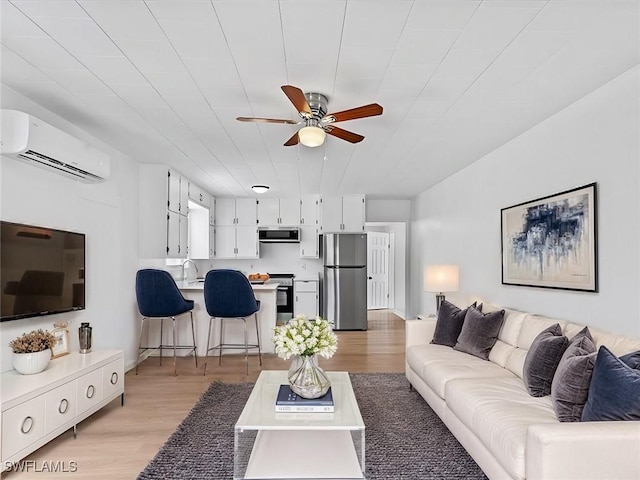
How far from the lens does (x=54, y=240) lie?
3135 mm

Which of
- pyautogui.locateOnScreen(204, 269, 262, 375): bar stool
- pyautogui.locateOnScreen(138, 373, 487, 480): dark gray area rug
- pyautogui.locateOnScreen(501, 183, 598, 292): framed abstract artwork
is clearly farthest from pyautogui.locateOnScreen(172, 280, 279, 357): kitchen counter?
pyautogui.locateOnScreen(501, 183, 598, 292): framed abstract artwork

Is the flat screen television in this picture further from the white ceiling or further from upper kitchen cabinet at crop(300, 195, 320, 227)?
upper kitchen cabinet at crop(300, 195, 320, 227)

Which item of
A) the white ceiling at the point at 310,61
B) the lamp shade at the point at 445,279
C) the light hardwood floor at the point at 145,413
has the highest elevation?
the white ceiling at the point at 310,61

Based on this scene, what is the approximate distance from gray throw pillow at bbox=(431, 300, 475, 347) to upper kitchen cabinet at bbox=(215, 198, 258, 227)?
4.56 metres

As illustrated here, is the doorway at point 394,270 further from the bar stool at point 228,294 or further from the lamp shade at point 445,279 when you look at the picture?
the bar stool at point 228,294

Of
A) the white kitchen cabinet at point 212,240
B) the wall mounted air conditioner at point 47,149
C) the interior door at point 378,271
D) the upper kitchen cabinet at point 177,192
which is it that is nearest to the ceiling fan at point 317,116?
the wall mounted air conditioner at point 47,149

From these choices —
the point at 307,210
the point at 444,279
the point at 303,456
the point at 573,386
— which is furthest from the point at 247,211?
the point at 573,386

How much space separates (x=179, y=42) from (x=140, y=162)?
3016mm

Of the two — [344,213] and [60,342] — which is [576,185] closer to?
[60,342]

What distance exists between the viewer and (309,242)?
7.71 metres

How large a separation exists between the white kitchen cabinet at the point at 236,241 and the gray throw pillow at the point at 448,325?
4435 mm

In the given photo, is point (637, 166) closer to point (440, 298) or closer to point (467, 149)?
point (467, 149)

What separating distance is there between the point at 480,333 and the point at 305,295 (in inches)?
171

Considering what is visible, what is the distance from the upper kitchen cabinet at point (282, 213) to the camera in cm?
766
